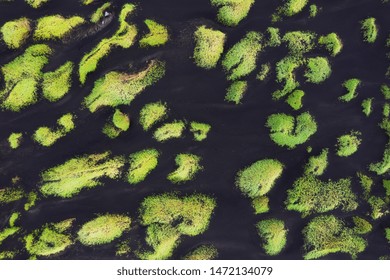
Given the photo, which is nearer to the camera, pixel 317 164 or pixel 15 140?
pixel 15 140

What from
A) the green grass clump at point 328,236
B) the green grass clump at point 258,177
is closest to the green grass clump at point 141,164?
the green grass clump at point 258,177

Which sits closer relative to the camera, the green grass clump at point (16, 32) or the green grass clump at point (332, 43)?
the green grass clump at point (16, 32)

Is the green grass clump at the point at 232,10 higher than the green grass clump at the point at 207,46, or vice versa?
the green grass clump at the point at 232,10

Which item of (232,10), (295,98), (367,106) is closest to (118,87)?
(232,10)

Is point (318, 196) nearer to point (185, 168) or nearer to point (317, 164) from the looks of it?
point (317, 164)

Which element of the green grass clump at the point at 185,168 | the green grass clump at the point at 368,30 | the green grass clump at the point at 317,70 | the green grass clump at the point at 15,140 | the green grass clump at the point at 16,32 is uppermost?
the green grass clump at the point at 368,30

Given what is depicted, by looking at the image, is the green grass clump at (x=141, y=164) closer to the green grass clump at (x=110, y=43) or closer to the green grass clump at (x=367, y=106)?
the green grass clump at (x=110, y=43)
